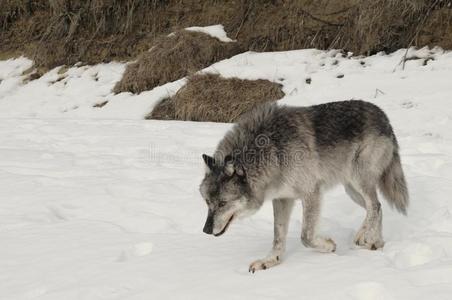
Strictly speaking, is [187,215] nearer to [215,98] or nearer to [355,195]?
[355,195]

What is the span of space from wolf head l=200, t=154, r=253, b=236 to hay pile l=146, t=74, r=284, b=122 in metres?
7.17

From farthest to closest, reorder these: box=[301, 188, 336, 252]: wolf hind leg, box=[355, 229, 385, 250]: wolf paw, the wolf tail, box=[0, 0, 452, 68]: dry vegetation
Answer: box=[0, 0, 452, 68]: dry vegetation
the wolf tail
box=[355, 229, 385, 250]: wolf paw
box=[301, 188, 336, 252]: wolf hind leg

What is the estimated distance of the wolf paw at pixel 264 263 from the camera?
4.55 meters

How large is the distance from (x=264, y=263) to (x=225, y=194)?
674 millimetres

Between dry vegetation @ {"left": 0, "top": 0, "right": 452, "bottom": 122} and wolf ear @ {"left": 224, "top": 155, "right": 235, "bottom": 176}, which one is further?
dry vegetation @ {"left": 0, "top": 0, "right": 452, "bottom": 122}

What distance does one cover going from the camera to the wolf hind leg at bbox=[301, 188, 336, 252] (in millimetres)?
4777

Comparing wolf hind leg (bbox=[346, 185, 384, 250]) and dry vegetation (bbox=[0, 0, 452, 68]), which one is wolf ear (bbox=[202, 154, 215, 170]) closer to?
wolf hind leg (bbox=[346, 185, 384, 250])

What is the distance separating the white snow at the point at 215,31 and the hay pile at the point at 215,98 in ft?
6.60

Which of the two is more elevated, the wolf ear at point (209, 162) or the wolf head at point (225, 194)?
the wolf ear at point (209, 162)

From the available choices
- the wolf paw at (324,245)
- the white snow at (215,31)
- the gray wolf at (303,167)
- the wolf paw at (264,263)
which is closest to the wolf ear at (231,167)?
the gray wolf at (303,167)

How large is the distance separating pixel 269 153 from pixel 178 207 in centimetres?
192

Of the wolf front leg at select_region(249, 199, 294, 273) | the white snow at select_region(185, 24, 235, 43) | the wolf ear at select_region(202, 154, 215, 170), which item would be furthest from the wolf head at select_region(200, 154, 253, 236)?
the white snow at select_region(185, 24, 235, 43)

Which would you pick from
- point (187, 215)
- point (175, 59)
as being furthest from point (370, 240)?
point (175, 59)

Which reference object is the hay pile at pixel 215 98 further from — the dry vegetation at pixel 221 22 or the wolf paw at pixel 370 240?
the wolf paw at pixel 370 240
